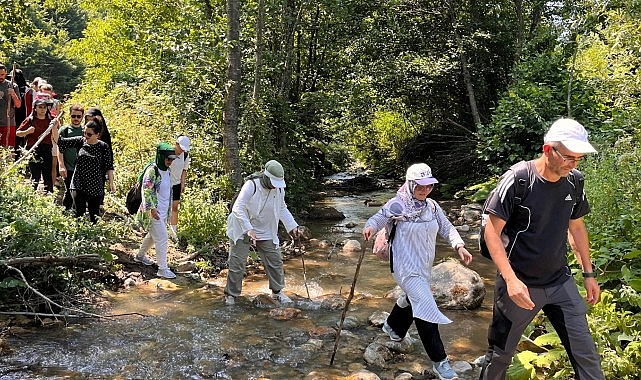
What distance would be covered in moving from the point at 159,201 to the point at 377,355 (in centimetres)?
Answer: 379

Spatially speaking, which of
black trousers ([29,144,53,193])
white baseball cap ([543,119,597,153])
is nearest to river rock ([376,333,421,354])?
white baseball cap ([543,119,597,153])

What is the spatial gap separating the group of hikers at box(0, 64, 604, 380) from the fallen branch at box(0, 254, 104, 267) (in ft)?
4.38

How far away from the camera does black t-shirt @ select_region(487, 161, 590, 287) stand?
147 inches

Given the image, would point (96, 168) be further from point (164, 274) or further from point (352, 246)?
point (352, 246)

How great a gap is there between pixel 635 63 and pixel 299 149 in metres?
8.15

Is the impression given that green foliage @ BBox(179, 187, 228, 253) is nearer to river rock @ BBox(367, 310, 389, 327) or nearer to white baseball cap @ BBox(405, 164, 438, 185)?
river rock @ BBox(367, 310, 389, 327)

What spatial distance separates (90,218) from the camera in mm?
7840

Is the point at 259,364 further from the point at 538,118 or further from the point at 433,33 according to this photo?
the point at 433,33

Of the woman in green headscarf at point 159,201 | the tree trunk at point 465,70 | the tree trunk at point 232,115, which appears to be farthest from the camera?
the tree trunk at point 465,70

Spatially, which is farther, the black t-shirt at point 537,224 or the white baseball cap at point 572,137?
the black t-shirt at point 537,224

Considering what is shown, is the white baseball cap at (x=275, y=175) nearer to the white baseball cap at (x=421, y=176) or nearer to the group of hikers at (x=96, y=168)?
the group of hikers at (x=96, y=168)

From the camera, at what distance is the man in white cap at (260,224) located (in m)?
6.85

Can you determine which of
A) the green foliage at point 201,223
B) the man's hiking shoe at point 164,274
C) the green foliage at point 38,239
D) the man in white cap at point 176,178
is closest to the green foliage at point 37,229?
the green foliage at point 38,239

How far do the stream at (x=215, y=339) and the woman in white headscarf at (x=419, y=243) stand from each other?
44 centimetres
